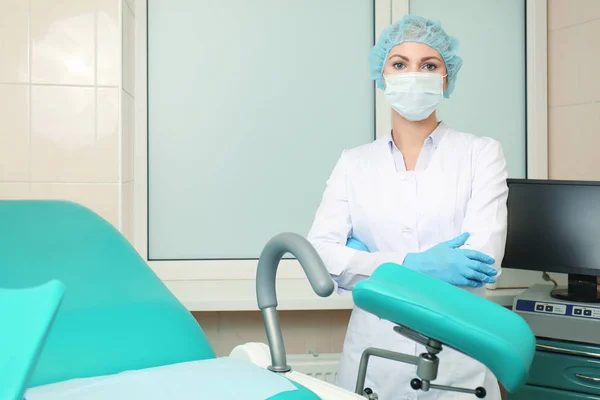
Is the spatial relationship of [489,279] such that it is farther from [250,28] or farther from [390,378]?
[250,28]

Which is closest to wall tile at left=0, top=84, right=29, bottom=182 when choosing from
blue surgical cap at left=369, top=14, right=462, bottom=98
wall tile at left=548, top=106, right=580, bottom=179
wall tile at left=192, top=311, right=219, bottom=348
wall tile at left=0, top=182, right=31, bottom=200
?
wall tile at left=0, top=182, right=31, bottom=200

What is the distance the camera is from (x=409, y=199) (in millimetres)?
1604

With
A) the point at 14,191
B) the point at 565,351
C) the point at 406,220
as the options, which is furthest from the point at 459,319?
the point at 14,191

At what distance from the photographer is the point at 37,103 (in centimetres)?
210

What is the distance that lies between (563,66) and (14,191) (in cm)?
237

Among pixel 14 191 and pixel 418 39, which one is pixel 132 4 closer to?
A: pixel 14 191

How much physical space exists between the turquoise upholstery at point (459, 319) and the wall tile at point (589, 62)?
2.12m

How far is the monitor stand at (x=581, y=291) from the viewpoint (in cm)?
212

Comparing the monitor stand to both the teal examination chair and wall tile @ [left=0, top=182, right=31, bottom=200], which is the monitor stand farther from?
wall tile @ [left=0, top=182, right=31, bottom=200]

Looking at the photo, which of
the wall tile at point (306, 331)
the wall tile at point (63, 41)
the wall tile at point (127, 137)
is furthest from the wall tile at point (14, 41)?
the wall tile at point (306, 331)

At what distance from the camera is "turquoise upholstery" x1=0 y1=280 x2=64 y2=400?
0.48 metres

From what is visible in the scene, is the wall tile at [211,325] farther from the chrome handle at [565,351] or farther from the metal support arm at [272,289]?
the metal support arm at [272,289]

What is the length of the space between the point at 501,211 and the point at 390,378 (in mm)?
523

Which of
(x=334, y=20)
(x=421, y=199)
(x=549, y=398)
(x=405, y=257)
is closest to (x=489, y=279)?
(x=405, y=257)
